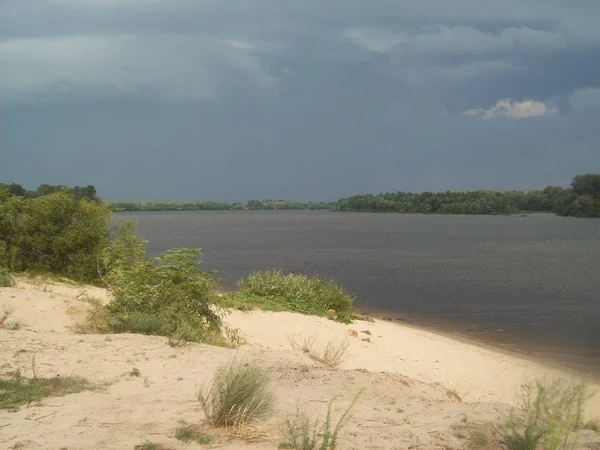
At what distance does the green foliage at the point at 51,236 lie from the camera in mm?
18266

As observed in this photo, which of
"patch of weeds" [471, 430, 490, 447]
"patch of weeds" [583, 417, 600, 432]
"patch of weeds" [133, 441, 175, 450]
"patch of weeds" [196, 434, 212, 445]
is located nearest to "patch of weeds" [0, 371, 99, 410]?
"patch of weeds" [133, 441, 175, 450]

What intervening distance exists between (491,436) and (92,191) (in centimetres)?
2720

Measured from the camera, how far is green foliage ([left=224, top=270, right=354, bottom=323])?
17.9m

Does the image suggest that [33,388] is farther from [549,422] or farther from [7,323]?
[549,422]

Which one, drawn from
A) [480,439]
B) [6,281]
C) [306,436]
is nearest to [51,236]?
[6,281]

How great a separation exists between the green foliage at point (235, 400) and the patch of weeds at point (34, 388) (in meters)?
1.86

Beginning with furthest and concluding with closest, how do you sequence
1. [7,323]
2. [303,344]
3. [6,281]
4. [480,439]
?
[6,281] → [303,344] → [7,323] → [480,439]

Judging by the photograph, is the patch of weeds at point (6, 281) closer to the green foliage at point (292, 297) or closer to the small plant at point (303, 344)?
the green foliage at point (292, 297)

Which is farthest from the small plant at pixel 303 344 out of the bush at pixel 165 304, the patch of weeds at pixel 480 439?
the patch of weeds at pixel 480 439

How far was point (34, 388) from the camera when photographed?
7.60 m

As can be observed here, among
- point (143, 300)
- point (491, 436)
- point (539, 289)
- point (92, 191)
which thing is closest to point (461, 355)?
point (143, 300)

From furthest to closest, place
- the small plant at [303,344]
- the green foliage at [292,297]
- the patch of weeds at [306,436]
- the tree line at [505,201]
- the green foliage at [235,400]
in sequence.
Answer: the tree line at [505,201], the green foliage at [292,297], the small plant at [303,344], the green foliage at [235,400], the patch of weeds at [306,436]

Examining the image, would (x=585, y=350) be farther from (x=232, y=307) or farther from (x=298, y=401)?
(x=298, y=401)

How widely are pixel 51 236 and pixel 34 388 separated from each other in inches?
466
